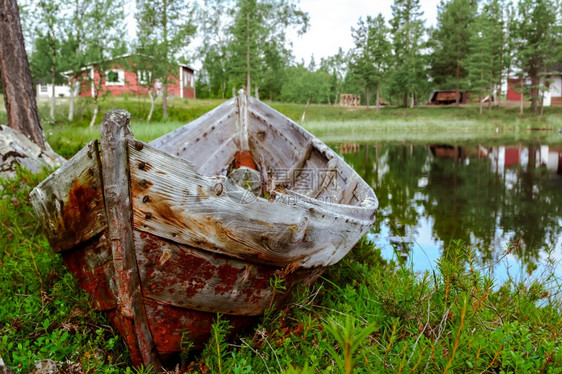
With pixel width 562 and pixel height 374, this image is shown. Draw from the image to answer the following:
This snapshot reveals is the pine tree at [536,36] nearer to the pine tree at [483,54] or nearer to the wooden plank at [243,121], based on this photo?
the pine tree at [483,54]

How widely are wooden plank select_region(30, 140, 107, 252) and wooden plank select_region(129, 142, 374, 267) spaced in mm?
201

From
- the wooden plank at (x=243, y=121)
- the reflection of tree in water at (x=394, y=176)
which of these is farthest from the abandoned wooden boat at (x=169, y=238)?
the wooden plank at (x=243, y=121)

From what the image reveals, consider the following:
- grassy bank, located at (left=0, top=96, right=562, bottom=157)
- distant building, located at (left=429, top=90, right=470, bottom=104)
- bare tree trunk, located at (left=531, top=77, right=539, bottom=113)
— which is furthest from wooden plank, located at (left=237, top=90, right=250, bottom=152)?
Answer: distant building, located at (left=429, top=90, right=470, bottom=104)

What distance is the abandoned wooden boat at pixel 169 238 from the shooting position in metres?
1.91

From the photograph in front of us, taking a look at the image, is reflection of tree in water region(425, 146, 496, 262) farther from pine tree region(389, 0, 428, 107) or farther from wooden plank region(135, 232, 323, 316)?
pine tree region(389, 0, 428, 107)

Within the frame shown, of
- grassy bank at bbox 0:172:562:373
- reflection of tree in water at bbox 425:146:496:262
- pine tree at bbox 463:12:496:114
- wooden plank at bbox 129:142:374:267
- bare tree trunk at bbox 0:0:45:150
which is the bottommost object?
reflection of tree in water at bbox 425:146:496:262

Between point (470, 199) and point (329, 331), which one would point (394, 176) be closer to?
point (470, 199)

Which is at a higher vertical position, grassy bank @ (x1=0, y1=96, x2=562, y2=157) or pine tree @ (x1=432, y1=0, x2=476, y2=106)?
pine tree @ (x1=432, y1=0, x2=476, y2=106)

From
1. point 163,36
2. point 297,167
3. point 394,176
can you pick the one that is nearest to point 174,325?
point 297,167

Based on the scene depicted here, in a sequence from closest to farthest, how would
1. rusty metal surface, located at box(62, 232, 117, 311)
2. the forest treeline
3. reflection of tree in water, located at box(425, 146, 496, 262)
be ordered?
rusty metal surface, located at box(62, 232, 117, 311) < reflection of tree in water, located at box(425, 146, 496, 262) < the forest treeline

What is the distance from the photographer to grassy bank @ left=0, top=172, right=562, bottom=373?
2109mm

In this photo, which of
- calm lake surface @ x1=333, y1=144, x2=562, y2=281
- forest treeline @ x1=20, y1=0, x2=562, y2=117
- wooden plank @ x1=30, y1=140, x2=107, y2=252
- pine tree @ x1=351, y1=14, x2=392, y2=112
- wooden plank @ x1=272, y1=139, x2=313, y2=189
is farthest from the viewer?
pine tree @ x1=351, y1=14, x2=392, y2=112

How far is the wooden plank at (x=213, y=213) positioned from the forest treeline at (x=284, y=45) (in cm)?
1963

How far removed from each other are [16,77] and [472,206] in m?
7.55
